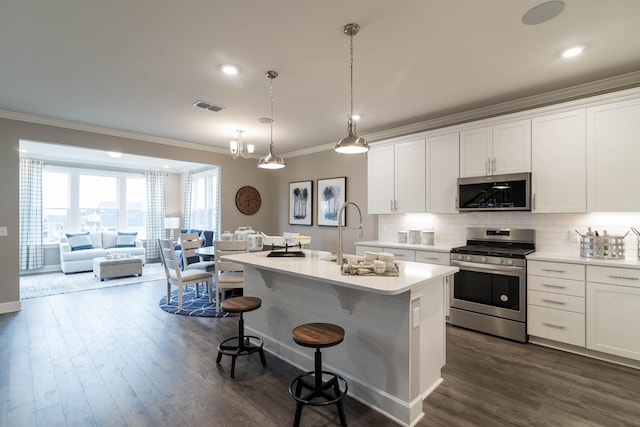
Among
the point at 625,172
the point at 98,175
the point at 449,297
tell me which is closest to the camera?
the point at 625,172

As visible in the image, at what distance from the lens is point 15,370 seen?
8.91 ft

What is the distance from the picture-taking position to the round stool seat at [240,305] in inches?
105

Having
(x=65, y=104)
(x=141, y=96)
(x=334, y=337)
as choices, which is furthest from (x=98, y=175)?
(x=334, y=337)

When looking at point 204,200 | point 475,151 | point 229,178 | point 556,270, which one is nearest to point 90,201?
point 204,200

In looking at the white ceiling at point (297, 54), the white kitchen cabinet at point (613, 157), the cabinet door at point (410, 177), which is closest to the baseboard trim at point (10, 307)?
the white ceiling at point (297, 54)

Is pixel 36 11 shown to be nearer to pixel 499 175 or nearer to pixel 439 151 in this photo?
pixel 439 151

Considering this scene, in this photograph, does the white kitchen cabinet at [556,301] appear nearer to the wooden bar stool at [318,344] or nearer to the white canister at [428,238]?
the white canister at [428,238]

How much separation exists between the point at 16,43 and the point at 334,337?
11.0ft

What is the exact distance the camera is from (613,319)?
110 inches

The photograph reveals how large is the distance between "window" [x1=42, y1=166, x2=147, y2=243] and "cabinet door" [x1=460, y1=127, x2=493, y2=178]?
848 centimetres

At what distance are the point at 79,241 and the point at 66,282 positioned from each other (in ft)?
4.84

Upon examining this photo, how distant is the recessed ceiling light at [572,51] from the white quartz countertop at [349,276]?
2.03 metres

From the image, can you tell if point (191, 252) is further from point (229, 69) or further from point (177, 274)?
point (229, 69)

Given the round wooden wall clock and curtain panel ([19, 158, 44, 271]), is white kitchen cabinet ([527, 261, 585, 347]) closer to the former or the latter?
the round wooden wall clock
